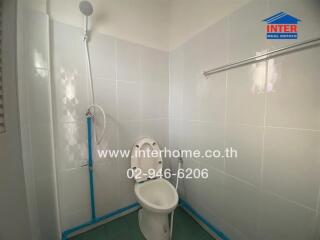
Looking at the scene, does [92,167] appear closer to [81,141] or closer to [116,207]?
[81,141]

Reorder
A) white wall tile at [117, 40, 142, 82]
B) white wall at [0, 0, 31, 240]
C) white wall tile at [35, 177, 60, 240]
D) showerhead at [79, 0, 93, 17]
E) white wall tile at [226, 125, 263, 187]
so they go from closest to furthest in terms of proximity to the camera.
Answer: white wall at [0, 0, 31, 240] < white wall tile at [35, 177, 60, 240] < white wall tile at [226, 125, 263, 187] < showerhead at [79, 0, 93, 17] < white wall tile at [117, 40, 142, 82]

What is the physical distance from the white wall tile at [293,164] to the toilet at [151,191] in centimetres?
71

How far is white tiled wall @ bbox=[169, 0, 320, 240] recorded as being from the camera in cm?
69

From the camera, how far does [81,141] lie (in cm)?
119

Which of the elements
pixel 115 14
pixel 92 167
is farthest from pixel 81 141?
pixel 115 14

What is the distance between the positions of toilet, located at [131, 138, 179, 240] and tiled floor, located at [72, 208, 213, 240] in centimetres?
9

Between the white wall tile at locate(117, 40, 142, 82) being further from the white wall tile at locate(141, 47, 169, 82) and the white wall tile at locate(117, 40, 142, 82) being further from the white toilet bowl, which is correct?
the white toilet bowl

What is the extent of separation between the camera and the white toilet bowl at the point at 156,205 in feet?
3.40

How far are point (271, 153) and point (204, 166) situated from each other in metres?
0.58

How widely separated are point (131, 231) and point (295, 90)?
1.70 metres

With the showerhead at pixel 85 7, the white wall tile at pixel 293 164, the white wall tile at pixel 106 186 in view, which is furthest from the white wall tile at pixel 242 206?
the showerhead at pixel 85 7

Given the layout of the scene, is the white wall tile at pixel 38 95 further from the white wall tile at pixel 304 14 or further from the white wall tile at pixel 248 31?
the white wall tile at pixel 304 14

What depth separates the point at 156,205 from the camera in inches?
42.4

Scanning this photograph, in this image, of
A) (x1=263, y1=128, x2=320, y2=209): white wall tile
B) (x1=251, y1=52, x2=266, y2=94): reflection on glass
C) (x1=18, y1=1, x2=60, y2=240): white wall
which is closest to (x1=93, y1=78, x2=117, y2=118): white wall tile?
(x1=18, y1=1, x2=60, y2=240): white wall
